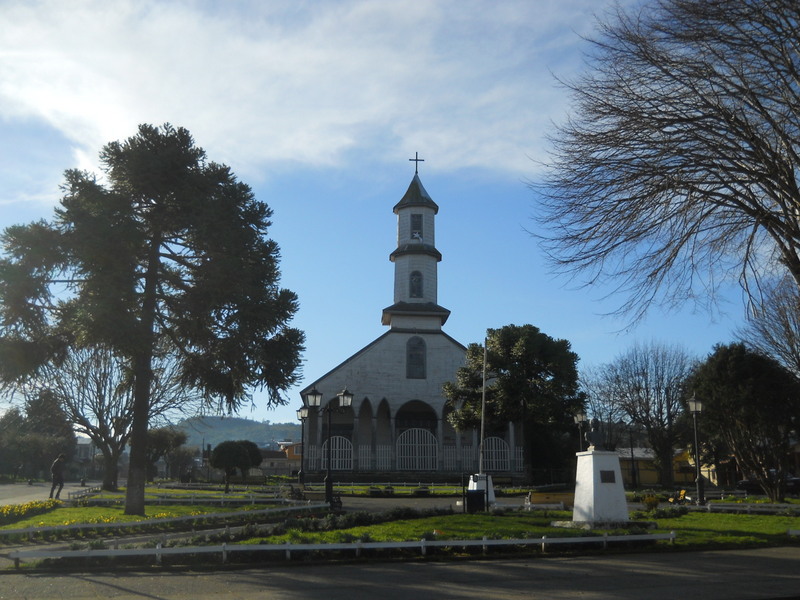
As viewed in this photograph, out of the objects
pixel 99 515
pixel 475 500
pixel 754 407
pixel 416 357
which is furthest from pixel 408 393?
pixel 99 515

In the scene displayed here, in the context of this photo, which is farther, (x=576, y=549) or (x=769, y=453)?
(x=769, y=453)

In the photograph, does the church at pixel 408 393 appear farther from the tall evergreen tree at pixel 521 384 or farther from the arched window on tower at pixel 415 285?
the tall evergreen tree at pixel 521 384

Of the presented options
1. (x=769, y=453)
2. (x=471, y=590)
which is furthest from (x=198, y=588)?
(x=769, y=453)

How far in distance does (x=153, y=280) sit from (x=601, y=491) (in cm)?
1379

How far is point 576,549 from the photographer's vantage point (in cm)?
1466

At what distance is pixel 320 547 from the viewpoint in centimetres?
1369

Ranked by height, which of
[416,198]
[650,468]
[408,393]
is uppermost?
[416,198]

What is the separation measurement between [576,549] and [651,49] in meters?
9.07

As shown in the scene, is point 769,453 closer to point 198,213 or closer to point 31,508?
point 198,213

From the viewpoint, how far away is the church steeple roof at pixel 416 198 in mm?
54169

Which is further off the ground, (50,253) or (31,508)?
(50,253)

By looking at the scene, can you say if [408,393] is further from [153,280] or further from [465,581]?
[465,581]

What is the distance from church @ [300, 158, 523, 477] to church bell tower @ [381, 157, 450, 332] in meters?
0.07

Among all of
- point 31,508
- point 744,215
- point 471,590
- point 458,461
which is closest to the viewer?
point 471,590
